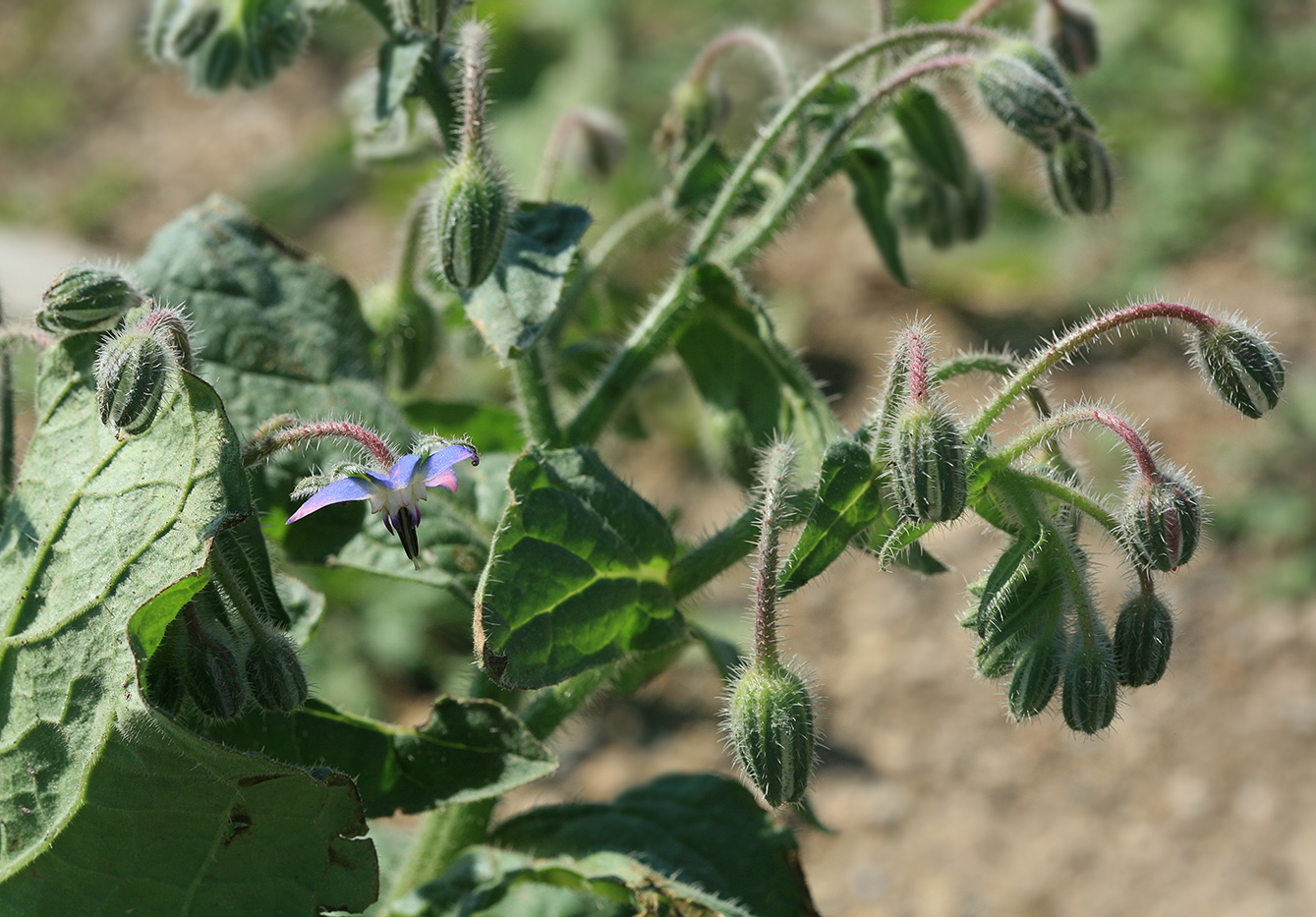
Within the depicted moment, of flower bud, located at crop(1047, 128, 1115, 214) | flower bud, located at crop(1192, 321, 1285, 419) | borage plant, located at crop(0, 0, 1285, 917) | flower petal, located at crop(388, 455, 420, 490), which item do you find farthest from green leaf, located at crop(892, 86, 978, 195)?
flower petal, located at crop(388, 455, 420, 490)

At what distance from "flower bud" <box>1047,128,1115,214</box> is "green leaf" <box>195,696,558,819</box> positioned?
107cm

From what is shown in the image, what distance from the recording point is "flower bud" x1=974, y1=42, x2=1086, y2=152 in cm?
161

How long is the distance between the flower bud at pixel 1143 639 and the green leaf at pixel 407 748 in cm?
67

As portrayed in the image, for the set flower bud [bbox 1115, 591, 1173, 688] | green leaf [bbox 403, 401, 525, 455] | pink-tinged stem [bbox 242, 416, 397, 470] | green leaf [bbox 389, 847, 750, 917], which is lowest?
Result: green leaf [bbox 389, 847, 750, 917]

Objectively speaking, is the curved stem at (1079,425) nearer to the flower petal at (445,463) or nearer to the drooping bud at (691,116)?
the flower petal at (445,463)

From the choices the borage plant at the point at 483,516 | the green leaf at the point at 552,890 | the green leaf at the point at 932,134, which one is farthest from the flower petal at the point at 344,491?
the green leaf at the point at 932,134

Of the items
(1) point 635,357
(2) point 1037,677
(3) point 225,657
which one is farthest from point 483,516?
(2) point 1037,677

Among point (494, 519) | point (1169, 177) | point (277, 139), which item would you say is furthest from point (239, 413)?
point (277, 139)

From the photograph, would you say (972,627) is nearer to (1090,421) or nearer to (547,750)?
(1090,421)

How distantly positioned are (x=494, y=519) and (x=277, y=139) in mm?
5367

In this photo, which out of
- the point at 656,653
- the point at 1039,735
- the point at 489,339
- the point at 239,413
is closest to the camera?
the point at 489,339

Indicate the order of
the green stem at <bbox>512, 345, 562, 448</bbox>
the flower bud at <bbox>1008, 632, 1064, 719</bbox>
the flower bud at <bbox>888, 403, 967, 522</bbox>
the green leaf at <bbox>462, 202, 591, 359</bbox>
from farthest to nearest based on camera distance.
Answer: the green stem at <bbox>512, 345, 562, 448</bbox> → the green leaf at <bbox>462, 202, 591, 359</bbox> → the flower bud at <bbox>1008, 632, 1064, 719</bbox> → the flower bud at <bbox>888, 403, 967, 522</bbox>

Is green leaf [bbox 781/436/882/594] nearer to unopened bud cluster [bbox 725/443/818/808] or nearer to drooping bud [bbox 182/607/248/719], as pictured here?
unopened bud cluster [bbox 725/443/818/808]

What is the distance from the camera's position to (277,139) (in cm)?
658
